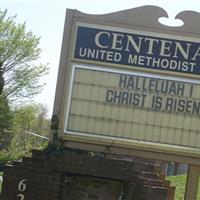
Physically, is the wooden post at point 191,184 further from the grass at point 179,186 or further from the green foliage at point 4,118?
the green foliage at point 4,118

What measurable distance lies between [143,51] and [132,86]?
64 centimetres

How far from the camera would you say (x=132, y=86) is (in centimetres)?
939

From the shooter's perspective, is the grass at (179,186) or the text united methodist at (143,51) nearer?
the text united methodist at (143,51)

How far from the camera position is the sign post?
30.7 ft

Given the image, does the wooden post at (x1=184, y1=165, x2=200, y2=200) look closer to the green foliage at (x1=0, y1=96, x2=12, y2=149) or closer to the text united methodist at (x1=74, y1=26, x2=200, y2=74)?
the text united methodist at (x1=74, y1=26, x2=200, y2=74)

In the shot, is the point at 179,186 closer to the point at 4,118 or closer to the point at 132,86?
the point at 132,86

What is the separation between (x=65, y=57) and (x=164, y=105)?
1.90 meters

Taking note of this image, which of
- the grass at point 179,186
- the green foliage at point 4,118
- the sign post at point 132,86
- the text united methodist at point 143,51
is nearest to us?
the sign post at point 132,86

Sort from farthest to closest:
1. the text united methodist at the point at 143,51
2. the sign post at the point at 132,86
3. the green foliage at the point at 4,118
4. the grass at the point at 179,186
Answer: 1. the green foliage at the point at 4,118
2. the grass at the point at 179,186
3. the text united methodist at the point at 143,51
4. the sign post at the point at 132,86

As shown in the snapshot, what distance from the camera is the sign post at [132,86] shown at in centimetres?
934

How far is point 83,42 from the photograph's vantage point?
9.52 m

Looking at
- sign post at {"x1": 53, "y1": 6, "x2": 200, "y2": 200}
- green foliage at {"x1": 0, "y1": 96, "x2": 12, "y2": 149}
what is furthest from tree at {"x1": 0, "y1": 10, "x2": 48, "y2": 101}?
sign post at {"x1": 53, "y1": 6, "x2": 200, "y2": 200}

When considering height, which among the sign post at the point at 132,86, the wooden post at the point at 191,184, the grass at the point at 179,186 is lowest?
the grass at the point at 179,186

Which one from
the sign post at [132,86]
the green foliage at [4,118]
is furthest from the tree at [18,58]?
the sign post at [132,86]
